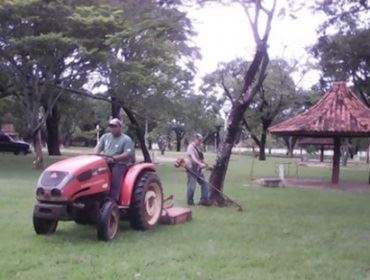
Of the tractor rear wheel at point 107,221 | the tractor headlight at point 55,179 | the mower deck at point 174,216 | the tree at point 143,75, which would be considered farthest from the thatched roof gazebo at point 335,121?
the tractor headlight at point 55,179

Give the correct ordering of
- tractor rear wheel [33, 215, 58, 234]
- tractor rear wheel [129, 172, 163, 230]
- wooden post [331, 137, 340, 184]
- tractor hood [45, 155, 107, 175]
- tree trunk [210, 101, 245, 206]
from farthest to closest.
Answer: wooden post [331, 137, 340, 184] < tree trunk [210, 101, 245, 206] < tractor rear wheel [129, 172, 163, 230] < tractor rear wheel [33, 215, 58, 234] < tractor hood [45, 155, 107, 175]

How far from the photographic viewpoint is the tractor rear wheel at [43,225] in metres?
9.27

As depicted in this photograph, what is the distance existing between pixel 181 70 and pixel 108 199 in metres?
26.1

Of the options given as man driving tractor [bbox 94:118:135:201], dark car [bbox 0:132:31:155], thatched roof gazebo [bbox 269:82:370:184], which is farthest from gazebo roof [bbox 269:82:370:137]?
dark car [bbox 0:132:31:155]

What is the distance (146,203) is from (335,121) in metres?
16.2

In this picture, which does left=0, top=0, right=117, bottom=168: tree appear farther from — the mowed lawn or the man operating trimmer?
the mowed lawn

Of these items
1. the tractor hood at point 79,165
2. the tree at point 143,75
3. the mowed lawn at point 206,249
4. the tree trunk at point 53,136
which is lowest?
Result: the mowed lawn at point 206,249

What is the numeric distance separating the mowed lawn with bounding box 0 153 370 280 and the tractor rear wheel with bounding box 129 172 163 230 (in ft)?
0.74

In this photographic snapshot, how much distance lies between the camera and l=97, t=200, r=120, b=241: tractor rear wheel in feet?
28.9

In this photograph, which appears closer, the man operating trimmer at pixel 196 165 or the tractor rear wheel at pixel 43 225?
the tractor rear wheel at pixel 43 225

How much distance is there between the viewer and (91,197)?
906 centimetres

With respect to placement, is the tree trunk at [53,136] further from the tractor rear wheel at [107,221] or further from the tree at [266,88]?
the tractor rear wheel at [107,221]

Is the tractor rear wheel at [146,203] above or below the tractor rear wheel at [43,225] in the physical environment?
above

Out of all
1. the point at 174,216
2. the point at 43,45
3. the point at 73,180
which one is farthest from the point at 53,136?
the point at 73,180
